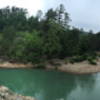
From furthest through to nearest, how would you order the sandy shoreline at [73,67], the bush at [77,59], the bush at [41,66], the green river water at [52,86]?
1. the bush at [77,59]
2. the bush at [41,66]
3. the sandy shoreline at [73,67]
4. the green river water at [52,86]

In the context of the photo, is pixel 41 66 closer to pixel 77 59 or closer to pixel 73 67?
pixel 73 67

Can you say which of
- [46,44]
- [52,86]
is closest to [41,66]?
[46,44]

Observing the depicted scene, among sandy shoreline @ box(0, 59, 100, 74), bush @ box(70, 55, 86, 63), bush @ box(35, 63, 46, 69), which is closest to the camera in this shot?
sandy shoreline @ box(0, 59, 100, 74)

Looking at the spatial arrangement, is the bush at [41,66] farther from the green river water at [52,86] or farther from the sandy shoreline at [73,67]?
the green river water at [52,86]

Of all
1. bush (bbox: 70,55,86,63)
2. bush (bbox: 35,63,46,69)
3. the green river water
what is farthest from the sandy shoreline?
the green river water

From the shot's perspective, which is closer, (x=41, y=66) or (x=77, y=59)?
(x=41, y=66)

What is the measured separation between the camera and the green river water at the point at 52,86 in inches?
648

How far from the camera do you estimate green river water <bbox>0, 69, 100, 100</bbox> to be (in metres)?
16.4

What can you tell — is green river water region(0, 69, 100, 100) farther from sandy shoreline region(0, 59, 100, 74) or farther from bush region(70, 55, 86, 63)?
bush region(70, 55, 86, 63)

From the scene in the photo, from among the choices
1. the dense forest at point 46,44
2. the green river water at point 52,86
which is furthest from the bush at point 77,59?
the green river water at point 52,86

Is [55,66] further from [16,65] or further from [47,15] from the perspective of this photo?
[47,15]

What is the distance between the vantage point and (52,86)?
1972 centimetres

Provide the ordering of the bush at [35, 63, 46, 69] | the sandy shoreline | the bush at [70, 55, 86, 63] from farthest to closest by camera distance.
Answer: the bush at [70, 55, 86, 63], the bush at [35, 63, 46, 69], the sandy shoreline

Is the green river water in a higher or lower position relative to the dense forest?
lower
